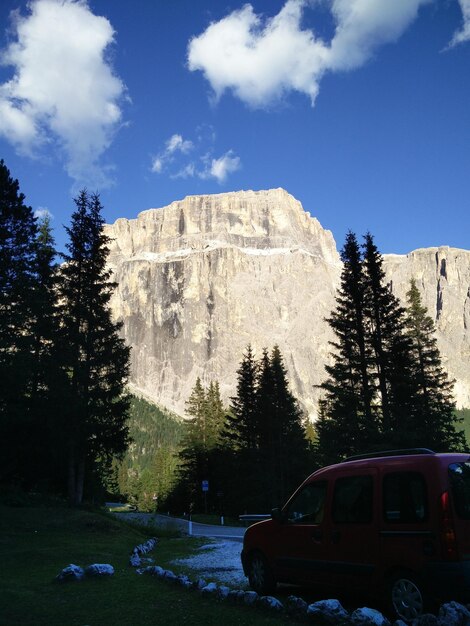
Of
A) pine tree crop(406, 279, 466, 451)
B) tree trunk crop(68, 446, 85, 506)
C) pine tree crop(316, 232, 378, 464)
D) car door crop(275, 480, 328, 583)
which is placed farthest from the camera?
tree trunk crop(68, 446, 85, 506)

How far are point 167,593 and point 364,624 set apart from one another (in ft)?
12.7

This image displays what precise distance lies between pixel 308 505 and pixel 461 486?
266 centimetres

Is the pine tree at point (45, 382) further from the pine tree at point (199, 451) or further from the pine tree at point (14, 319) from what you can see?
the pine tree at point (199, 451)

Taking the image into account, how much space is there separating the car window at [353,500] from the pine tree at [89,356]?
60.1 ft

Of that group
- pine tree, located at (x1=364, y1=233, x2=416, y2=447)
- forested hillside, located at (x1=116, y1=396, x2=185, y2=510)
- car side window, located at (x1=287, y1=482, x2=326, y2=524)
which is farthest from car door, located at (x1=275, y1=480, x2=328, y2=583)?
forested hillside, located at (x1=116, y1=396, x2=185, y2=510)

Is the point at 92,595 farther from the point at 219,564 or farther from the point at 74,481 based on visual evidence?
the point at 74,481

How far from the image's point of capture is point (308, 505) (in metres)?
7.92


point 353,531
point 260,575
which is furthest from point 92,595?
point 353,531

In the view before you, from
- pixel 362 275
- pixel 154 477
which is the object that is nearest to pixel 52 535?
pixel 362 275

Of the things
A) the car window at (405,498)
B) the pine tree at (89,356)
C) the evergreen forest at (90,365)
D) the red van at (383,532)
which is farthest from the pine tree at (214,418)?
the car window at (405,498)

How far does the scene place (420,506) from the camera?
20.2 feet

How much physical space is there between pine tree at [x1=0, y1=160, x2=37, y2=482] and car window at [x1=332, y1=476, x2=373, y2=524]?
16.3 meters

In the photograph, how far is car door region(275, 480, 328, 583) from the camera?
24.3ft

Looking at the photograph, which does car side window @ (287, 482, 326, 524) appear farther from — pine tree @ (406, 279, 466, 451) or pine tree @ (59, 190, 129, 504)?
pine tree @ (59, 190, 129, 504)
